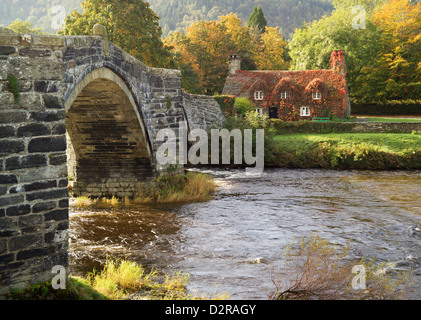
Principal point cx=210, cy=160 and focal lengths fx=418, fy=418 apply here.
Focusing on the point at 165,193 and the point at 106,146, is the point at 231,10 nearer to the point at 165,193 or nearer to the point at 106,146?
the point at 106,146

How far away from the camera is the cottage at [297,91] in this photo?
34.8 m

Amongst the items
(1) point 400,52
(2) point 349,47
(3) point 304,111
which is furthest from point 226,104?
(1) point 400,52

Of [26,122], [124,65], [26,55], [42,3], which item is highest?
[42,3]

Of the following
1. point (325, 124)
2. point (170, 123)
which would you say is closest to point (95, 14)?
point (170, 123)

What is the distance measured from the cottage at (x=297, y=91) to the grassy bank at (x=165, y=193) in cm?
2137

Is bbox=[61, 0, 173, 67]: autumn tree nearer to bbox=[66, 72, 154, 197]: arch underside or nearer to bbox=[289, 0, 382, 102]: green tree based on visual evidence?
bbox=[66, 72, 154, 197]: arch underside

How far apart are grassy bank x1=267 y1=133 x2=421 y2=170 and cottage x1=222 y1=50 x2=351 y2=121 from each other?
35.1 feet

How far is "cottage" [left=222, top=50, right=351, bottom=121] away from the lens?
3484 cm

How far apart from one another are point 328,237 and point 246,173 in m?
10.6

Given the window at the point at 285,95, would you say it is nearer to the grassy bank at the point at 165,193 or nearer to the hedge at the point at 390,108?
the hedge at the point at 390,108

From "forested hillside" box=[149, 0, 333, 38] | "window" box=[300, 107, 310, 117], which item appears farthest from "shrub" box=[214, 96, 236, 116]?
"forested hillside" box=[149, 0, 333, 38]

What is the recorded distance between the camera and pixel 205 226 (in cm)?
1230
